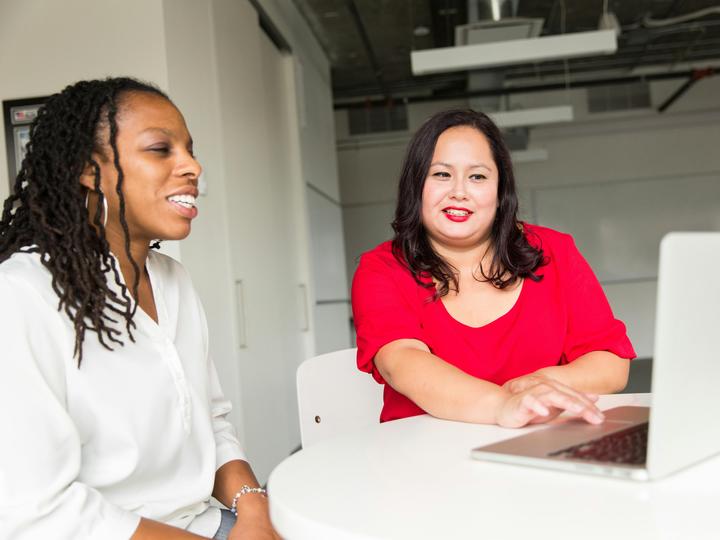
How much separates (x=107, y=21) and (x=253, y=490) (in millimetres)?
2241

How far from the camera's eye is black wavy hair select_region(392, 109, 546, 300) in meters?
1.78

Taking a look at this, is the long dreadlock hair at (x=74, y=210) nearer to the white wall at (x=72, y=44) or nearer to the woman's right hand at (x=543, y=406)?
the woman's right hand at (x=543, y=406)

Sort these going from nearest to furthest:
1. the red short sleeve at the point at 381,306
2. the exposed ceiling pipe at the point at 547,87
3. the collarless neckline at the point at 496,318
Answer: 1. the red short sleeve at the point at 381,306
2. the collarless neckline at the point at 496,318
3. the exposed ceiling pipe at the point at 547,87

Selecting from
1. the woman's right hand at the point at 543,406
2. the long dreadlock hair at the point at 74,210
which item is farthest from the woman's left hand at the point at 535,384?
the long dreadlock hair at the point at 74,210

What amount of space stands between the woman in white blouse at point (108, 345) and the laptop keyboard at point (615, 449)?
1.92 feet

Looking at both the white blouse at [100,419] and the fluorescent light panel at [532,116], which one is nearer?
the white blouse at [100,419]

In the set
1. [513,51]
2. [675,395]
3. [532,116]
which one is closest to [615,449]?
[675,395]

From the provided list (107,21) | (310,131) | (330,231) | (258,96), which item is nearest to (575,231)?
(330,231)

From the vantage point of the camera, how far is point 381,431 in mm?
1271

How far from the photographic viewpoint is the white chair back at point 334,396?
1.75 m

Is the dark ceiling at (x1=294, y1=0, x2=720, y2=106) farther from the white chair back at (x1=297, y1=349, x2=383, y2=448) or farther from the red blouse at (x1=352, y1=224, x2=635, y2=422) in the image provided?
the white chair back at (x1=297, y1=349, x2=383, y2=448)

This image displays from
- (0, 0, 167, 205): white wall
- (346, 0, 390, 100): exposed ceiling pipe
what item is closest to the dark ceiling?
(346, 0, 390, 100): exposed ceiling pipe

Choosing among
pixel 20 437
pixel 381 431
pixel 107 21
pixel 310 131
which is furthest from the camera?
pixel 310 131

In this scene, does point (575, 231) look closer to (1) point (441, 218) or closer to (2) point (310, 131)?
(2) point (310, 131)
